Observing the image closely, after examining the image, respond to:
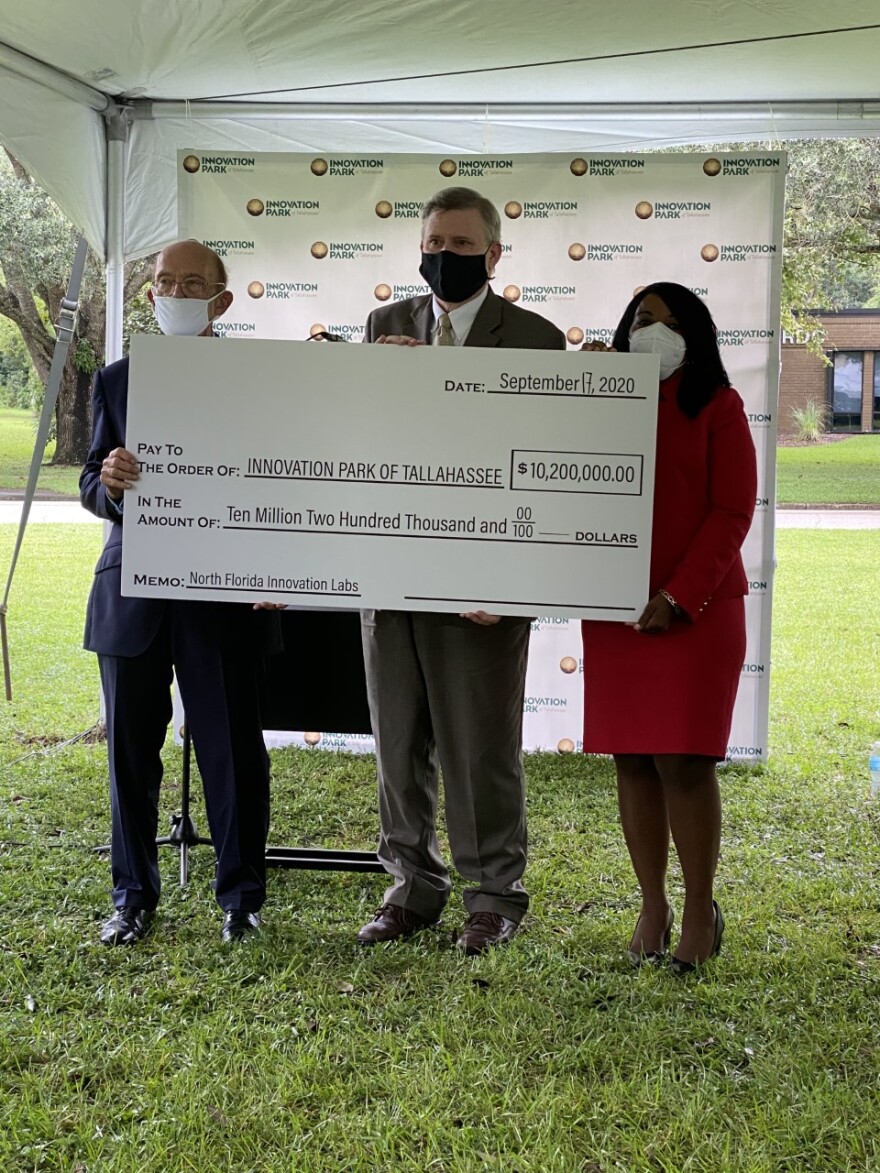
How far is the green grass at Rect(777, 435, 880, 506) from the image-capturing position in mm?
16281

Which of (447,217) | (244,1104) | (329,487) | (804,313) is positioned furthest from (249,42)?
(804,313)

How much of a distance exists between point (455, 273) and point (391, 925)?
1.78m

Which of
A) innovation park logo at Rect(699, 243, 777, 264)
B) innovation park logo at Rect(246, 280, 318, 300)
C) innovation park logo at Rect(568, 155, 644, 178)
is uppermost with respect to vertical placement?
innovation park logo at Rect(568, 155, 644, 178)

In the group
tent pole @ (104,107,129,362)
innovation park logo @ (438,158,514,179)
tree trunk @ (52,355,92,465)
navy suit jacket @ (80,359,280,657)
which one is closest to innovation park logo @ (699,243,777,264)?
innovation park logo @ (438,158,514,179)

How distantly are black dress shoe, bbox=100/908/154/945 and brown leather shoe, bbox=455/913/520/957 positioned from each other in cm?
88

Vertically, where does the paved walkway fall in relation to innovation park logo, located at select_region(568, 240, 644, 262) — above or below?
below

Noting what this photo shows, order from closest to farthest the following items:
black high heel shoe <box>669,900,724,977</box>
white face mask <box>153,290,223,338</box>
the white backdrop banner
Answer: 1. black high heel shoe <box>669,900,724,977</box>
2. white face mask <box>153,290,223,338</box>
3. the white backdrop banner

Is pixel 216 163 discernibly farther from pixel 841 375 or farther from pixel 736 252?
pixel 841 375

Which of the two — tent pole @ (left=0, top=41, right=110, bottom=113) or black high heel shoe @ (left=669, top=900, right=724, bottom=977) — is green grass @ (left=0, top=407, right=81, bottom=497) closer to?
tent pole @ (left=0, top=41, right=110, bottom=113)

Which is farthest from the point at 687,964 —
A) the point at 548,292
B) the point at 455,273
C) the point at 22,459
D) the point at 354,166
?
the point at 22,459

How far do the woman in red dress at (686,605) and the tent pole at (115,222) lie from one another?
113 inches

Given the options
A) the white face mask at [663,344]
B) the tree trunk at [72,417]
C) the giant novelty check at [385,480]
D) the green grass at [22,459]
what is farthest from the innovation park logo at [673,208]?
the green grass at [22,459]

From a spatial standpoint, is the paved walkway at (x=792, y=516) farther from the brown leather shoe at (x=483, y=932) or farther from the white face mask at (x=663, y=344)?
the white face mask at (x=663, y=344)

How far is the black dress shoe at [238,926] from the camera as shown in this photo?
314cm
